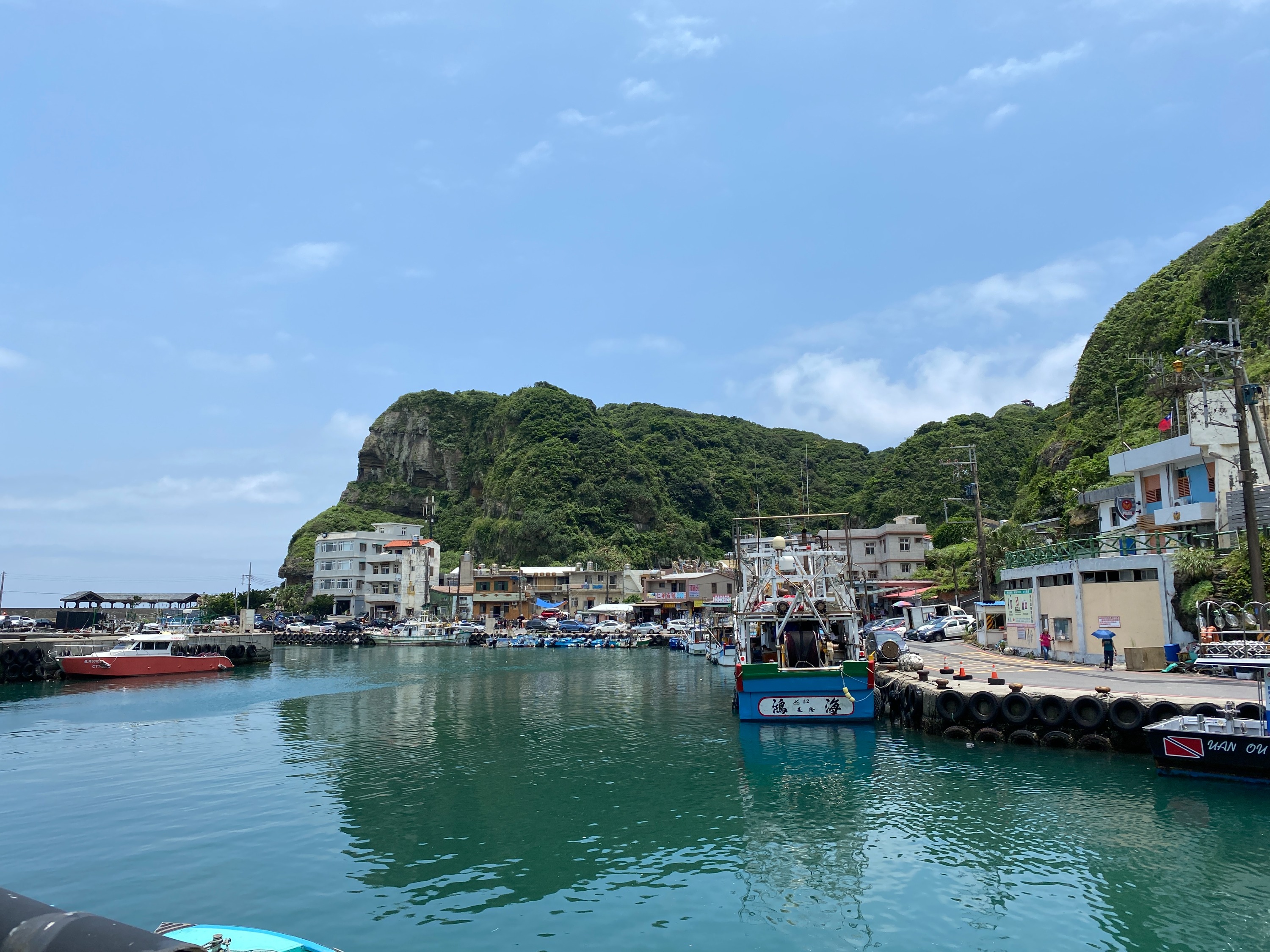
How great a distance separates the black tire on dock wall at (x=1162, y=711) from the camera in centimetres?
1911

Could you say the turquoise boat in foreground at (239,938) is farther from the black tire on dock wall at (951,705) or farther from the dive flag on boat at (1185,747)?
Answer: the black tire on dock wall at (951,705)

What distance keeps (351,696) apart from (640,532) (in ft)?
285

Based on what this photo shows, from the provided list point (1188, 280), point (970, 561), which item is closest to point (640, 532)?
point (970, 561)

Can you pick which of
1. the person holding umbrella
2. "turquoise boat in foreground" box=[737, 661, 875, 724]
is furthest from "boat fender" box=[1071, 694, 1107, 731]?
"turquoise boat in foreground" box=[737, 661, 875, 724]

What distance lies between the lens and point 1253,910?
1102 cm

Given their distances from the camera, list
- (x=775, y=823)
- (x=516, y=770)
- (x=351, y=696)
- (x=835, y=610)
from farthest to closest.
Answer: (x=351, y=696) < (x=835, y=610) < (x=516, y=770) < (x=775, y=823)

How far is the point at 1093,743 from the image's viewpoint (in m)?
20.7

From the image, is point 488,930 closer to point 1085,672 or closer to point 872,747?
point 872,747

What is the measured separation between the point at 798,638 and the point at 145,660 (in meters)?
45.7

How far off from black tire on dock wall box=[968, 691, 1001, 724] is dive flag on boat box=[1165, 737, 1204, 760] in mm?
5484

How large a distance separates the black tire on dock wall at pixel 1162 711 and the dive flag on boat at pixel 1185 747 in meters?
1.94

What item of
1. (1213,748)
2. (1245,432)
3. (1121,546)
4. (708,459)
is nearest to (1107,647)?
(1121,546)

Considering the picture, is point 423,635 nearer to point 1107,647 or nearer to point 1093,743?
point 1107,647

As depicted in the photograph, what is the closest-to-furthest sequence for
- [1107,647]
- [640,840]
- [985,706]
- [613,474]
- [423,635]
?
[640,840], [985,706], [1107,647], [423,635], [613,474]
